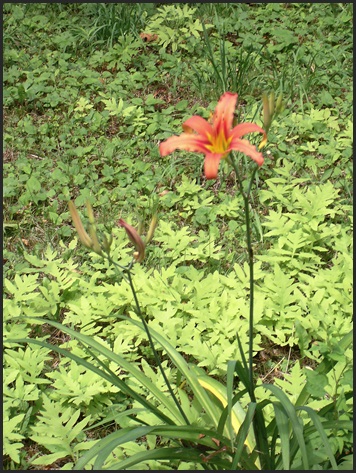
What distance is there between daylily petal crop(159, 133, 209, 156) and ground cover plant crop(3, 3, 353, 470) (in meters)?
0.07

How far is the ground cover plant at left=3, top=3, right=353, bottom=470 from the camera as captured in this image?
Result: 1.88 metres

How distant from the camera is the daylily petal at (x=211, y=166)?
4.12ft

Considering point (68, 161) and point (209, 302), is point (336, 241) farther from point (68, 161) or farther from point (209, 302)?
point (68, 161)

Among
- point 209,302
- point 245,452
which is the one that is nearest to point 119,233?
point 209,302

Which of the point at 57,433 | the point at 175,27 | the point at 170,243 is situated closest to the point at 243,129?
the point at 57,433

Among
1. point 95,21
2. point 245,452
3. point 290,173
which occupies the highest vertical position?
point 95,21

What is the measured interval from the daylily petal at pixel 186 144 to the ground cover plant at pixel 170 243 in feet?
0.23

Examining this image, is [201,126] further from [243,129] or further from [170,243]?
[170,243]

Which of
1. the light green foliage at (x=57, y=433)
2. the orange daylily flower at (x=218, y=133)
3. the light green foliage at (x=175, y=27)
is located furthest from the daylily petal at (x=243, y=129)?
the light green foliage at (x=175, y=27)

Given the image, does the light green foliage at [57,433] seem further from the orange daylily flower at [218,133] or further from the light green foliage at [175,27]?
the light green foliage at [175,27]

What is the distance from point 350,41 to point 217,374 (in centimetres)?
288

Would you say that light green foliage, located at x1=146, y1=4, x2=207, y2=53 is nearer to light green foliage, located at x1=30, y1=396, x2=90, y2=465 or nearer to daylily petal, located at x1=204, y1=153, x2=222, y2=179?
light green foliage, located at x1=30, y1=396, x2=90, y2=465

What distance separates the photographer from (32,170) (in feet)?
11.4

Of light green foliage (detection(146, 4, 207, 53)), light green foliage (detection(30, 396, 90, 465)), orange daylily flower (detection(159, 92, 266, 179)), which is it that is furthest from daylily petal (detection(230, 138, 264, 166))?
light green foliage (detection(146, 4, 207, 53))
